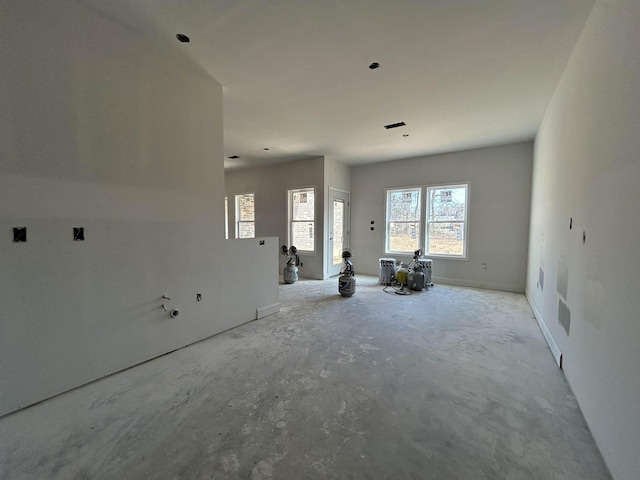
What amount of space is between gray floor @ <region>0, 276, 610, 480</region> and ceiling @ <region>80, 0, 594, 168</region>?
2.82m

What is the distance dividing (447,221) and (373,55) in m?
4.18

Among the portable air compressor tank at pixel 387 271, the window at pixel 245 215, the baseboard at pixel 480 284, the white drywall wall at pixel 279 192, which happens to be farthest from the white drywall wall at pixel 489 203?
the window at pixel 245 215

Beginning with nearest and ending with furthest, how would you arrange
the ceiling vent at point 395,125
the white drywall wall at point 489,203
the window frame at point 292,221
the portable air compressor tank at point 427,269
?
the ceiling vent at point 395,125
the white drywall wall at point 489,203
the portable air compressor tank at point 427,269
the window frame at point 292,221

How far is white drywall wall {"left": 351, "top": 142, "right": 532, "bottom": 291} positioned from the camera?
5051mm

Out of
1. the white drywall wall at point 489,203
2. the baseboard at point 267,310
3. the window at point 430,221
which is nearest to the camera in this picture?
the baseboard at point 267,310

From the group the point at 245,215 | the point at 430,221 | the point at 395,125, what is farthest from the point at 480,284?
the point at 245,215

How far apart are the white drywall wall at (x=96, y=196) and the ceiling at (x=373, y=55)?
41 centimetres

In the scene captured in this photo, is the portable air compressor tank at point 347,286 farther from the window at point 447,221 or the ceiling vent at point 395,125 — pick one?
the ceiling vent at point 395,125

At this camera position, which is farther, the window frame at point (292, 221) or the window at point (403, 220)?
the window frame at point (292, 221)

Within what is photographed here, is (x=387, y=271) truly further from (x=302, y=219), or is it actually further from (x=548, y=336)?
(x=548, y=336)

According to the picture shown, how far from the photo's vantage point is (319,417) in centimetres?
177

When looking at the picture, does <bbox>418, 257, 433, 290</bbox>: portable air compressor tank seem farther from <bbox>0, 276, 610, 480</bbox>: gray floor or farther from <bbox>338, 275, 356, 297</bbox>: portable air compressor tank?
<bbox>0, 276, 610, 480</bbox>: gray floor

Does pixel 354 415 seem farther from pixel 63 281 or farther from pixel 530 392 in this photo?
pixel 63 281

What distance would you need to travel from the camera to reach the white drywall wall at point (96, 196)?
177cm
